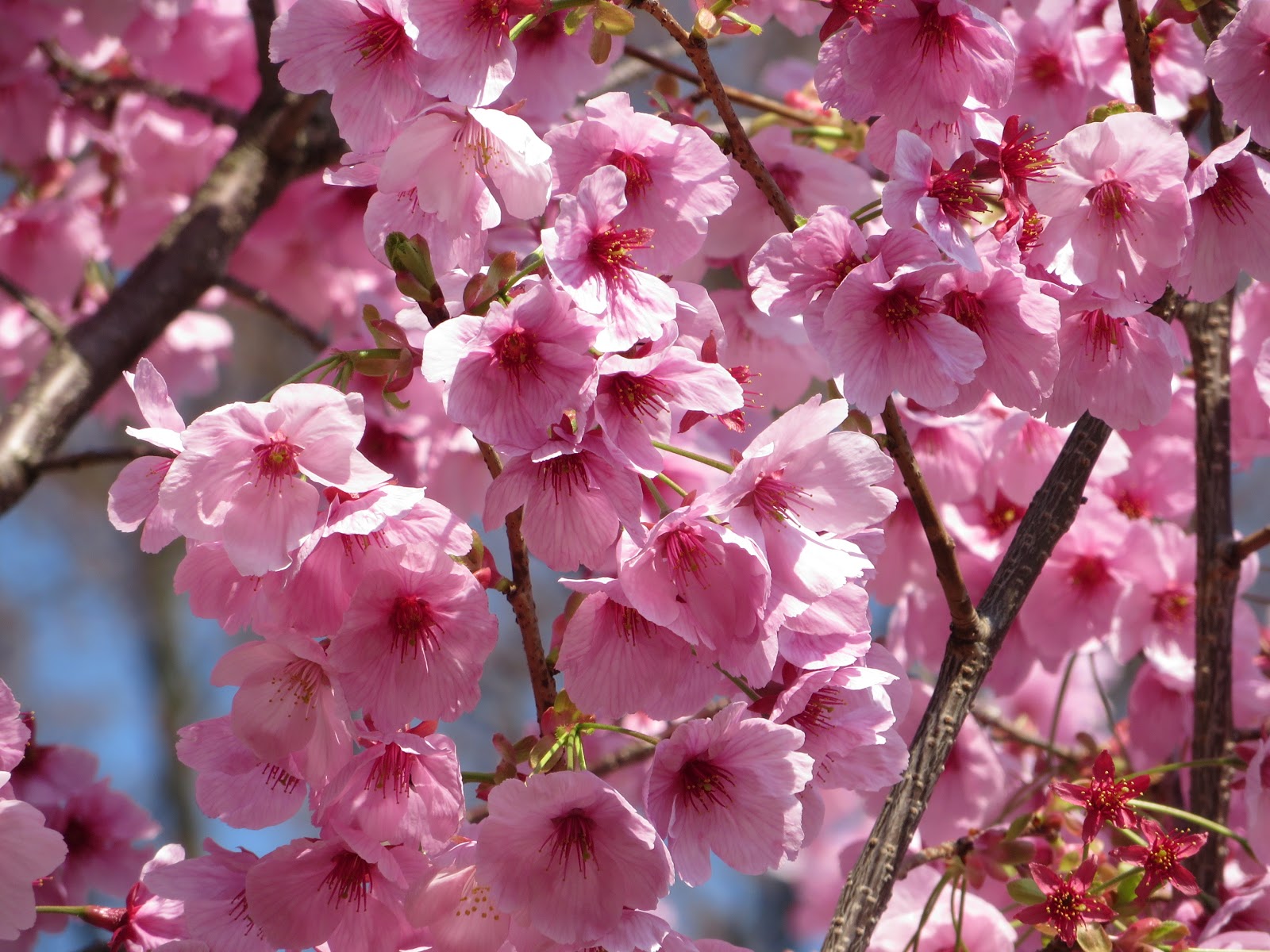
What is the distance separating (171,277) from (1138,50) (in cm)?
152

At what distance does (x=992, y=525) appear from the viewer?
170 cm

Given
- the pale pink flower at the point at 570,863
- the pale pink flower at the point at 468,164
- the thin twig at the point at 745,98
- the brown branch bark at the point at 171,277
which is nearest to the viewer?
the pale pink flower at the point at 570,863

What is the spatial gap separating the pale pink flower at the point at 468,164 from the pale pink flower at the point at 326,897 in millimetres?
570

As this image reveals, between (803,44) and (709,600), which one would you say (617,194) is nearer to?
(709,600)

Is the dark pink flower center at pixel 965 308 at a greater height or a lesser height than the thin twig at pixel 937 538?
greater

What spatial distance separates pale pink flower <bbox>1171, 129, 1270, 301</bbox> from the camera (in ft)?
3.79

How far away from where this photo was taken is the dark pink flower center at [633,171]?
3.86 ft

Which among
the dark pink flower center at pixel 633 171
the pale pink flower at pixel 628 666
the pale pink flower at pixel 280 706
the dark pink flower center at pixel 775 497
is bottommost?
the pale pink flower at pixel 280 706

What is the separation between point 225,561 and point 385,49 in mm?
489

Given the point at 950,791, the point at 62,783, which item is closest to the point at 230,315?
the point at 62,783

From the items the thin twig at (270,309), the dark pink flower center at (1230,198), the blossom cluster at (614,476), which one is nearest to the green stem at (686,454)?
the blossom cluster at (614,476)

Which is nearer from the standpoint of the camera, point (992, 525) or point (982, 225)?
point (982, 225)

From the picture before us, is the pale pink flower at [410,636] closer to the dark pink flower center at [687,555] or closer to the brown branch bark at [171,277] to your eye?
the dark pink flower center at [687,555]

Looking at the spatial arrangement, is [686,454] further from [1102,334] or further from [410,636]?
[1102,334]
